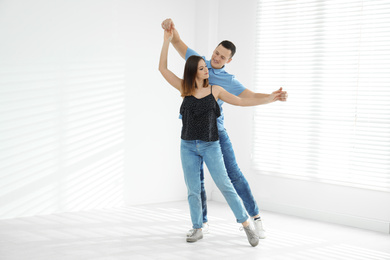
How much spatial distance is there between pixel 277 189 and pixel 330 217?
570 mm

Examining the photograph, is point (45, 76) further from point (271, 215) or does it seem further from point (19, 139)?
point (271, 215)

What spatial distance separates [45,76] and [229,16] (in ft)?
6.37

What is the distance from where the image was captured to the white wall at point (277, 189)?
A: 383cm

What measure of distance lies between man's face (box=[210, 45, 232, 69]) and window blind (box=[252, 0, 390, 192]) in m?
1.19

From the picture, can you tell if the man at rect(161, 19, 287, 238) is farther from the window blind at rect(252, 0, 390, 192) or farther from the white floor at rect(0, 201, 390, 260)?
the window blind at rect(252, 0, 390, 192)

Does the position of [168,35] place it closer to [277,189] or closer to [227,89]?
[227,89]

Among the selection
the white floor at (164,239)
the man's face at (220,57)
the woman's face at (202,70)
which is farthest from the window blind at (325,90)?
the woman's face at (202,70)

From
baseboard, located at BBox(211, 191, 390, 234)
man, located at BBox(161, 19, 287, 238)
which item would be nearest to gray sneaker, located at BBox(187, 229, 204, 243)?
man, located at BBox(161, 19, 287, 238)

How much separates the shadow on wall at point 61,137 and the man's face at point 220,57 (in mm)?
1336

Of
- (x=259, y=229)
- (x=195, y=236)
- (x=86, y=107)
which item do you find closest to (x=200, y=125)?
(x=195, y=236)

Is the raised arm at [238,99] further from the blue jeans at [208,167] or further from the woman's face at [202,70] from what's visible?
the blue jeans at [208,167]

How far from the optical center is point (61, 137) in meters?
3.98

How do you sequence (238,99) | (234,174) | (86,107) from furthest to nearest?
(86,107) < (234,174) < (238,99)

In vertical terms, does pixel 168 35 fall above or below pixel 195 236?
above
